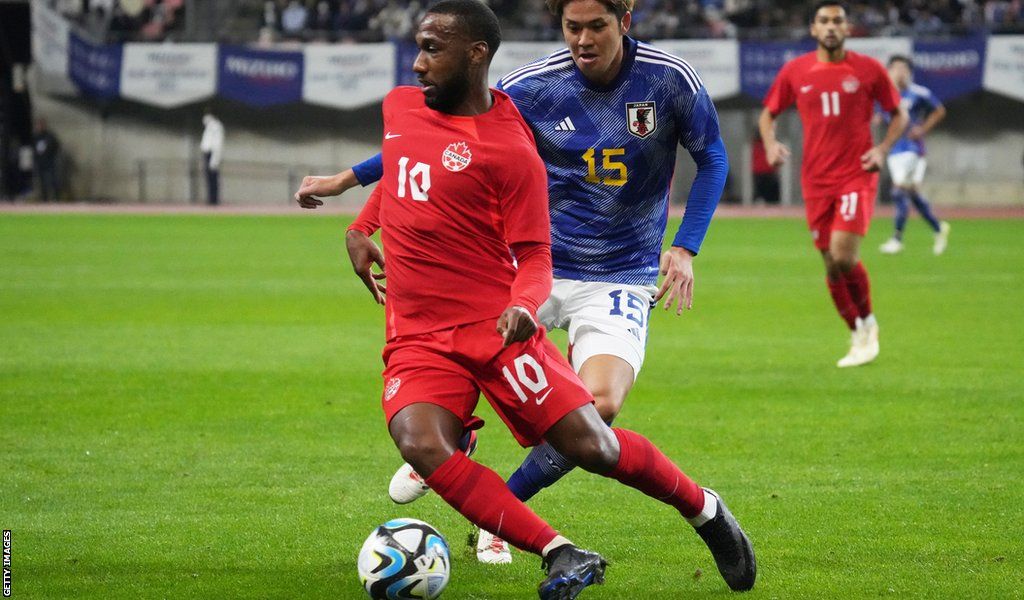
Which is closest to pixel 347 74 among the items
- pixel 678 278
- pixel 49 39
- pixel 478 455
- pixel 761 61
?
pixel 49 39

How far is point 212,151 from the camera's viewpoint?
34.3 meters

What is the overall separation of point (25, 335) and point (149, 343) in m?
1.20

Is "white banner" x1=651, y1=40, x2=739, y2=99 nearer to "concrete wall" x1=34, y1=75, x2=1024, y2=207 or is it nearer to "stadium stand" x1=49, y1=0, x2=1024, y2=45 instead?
"stadium stand" x1=49, y1=0, x2=1024, y2=45

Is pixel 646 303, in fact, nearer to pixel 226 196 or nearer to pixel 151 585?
pixel 151 585

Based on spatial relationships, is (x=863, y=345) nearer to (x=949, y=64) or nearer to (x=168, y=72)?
(x=949, y=64)

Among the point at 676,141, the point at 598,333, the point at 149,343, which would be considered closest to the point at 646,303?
the point at 598,333

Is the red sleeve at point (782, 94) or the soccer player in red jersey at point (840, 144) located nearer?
the soccer player in red jersey at point (840, 144)

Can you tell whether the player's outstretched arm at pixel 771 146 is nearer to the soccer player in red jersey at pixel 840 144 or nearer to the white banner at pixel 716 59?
the soccer player in red jersey at pixel 840 144

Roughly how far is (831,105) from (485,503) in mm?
7201

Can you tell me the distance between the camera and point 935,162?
35.8 m

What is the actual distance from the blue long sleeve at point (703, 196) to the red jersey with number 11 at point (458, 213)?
95 cm

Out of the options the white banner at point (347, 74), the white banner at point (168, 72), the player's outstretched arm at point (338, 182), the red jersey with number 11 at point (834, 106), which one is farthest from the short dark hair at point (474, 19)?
the white banner at point (168, 72)

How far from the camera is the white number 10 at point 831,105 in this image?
10945 millimetres

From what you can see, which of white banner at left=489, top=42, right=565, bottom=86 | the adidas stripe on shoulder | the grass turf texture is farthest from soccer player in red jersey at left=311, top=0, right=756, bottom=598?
white banner at left=489, top=42, right=565, bottom=86
